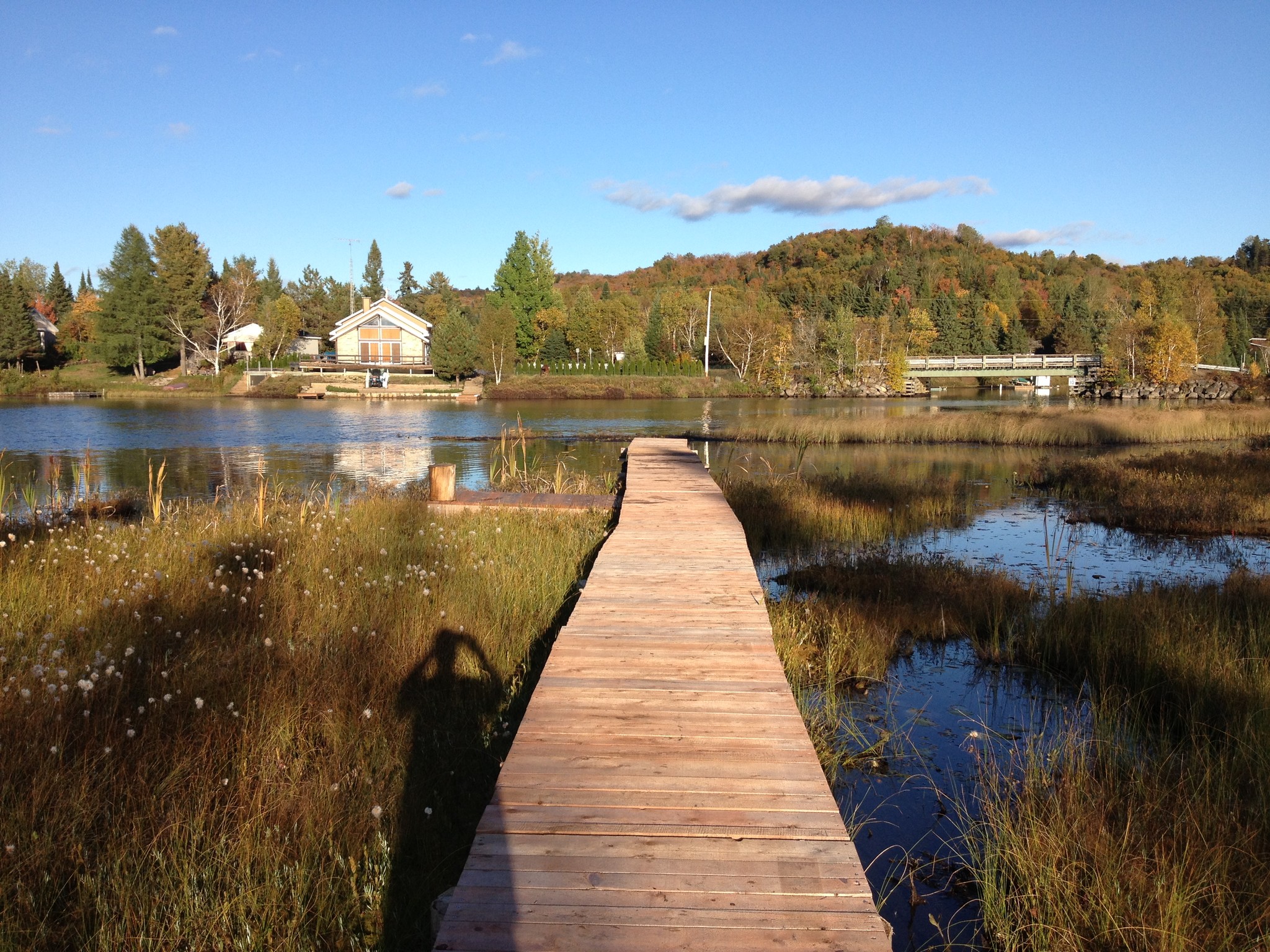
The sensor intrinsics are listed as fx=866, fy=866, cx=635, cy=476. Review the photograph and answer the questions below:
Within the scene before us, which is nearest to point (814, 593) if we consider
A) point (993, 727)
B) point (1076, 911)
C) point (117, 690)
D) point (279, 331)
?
point (993, 727)

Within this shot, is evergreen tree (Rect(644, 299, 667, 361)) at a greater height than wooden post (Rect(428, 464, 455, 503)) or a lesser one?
greater

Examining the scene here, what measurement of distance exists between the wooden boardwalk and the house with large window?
61075 mm

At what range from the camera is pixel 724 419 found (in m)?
35.2

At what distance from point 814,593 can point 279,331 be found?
67129 mm

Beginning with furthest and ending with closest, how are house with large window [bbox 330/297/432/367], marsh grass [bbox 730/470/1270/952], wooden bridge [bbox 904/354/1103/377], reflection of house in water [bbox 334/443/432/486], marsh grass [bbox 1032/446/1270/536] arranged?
wooden bridge [bbox 904/354/1103/377]
house with large window [bbox 330/297/432/367]
reflection of house in water [bbox 334/443/432/486]
marsh grass [bbox 1032/446/1270/536]
marsh grass [bbox 730/470/1270/952]

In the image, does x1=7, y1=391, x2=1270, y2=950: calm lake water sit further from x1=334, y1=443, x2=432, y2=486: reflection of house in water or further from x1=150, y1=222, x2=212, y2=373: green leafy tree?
Answer: x1=150, y1=222, x2=212, y2=373: green leafy tree

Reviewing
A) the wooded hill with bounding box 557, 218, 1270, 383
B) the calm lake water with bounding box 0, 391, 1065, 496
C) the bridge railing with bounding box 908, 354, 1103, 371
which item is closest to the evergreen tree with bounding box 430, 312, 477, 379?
the calm lake water with bounding box 0, 391, 1065, 496

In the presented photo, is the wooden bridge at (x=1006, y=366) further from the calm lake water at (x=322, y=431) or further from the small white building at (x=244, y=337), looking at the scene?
the small white building at (x=244, y=337)

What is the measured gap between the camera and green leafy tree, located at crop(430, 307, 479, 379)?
57969mm

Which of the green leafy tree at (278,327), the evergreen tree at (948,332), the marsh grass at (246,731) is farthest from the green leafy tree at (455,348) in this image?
the marsh grass at (246,731)

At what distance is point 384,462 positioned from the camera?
21.3m

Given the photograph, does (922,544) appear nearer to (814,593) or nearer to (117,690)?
(814,593)

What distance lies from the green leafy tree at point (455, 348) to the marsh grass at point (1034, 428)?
33114 millimetres

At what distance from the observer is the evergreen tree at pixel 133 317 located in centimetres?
5869
